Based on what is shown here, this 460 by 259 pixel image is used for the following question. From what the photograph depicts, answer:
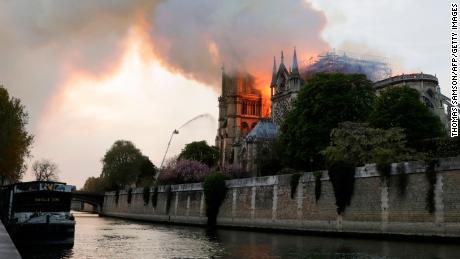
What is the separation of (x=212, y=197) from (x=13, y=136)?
19306 mm

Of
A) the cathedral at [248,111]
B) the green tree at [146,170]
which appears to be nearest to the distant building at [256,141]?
the cathedral at [248,111]

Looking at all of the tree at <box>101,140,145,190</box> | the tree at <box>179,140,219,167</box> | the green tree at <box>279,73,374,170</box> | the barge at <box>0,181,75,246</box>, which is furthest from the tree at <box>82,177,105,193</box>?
the barge at <box>0,181,75,246</box>

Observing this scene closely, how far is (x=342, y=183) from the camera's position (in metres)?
36.3

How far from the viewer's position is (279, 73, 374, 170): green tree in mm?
49500

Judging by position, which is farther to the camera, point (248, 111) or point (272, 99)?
point (248, 111)

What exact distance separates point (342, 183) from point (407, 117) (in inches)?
512

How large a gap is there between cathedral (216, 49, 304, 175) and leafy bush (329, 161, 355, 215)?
45.6 meters

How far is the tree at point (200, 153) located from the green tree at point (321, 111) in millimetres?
60026

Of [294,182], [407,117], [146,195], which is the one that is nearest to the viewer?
[294,182]

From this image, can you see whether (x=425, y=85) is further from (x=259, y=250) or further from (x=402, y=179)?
(x=259, y=250)

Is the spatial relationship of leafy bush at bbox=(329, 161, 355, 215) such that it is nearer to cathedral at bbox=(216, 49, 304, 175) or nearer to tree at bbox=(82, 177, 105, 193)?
cathedral at bbox=(216, 49, 304, 175)

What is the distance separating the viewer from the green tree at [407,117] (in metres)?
45.7

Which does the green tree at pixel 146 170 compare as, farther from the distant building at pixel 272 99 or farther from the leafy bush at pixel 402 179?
the leafy bush at pixel 402 179

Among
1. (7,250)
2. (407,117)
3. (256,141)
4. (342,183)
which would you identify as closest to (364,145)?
(342,183)
